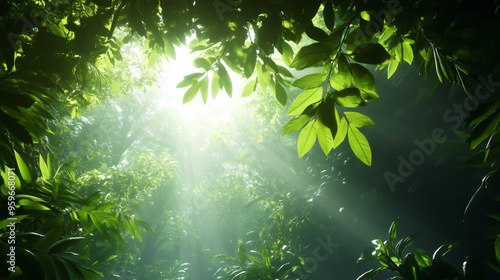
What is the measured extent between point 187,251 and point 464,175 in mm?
18278

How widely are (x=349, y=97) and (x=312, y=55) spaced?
18 centimetres

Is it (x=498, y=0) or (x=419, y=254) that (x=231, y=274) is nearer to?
(x=419, y=254)

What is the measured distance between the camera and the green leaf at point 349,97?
3.07 ft

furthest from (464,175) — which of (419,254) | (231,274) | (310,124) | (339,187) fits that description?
(310,124)

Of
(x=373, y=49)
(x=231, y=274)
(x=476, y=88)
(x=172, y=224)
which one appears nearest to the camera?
(x=373, y=49)

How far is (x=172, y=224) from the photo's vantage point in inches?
722

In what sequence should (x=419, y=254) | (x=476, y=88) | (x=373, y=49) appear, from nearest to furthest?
(x=373, y=49)
(x=419, y=254)
(x=476, y=88)

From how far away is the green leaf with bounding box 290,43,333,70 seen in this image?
0.96 m

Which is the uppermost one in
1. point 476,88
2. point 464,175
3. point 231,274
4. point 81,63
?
point 81,63

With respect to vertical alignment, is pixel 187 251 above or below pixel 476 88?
above

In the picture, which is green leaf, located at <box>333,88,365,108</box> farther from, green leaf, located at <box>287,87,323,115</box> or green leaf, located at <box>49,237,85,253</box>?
green leaf, located at <box>49,237,85,253</box>

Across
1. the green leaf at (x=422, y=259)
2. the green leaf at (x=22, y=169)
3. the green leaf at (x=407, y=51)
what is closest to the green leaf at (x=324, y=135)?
the green leaf at (x=407, y=51)

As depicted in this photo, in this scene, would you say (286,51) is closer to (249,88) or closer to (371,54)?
(249,88)

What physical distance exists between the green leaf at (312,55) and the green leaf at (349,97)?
0.43 ft
